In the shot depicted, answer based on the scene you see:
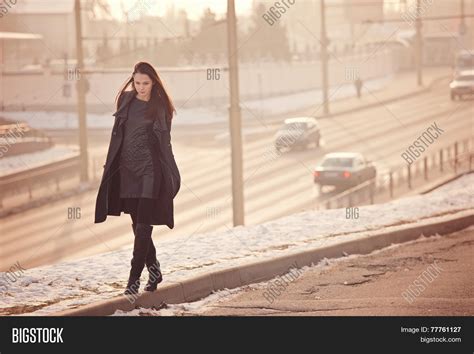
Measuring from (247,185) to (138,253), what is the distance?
96.7 feet

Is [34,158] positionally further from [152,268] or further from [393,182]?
[152,268]

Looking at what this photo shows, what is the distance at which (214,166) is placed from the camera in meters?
43.1

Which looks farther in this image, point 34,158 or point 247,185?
point 34,158

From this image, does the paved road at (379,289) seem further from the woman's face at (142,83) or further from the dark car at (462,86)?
the dark car at (462,86)

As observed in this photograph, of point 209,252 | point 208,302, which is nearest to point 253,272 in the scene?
point 208,302

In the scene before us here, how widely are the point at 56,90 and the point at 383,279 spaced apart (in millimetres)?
53674

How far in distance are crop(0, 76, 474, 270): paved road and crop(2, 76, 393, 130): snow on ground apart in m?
3.39

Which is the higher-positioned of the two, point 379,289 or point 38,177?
point 379,289

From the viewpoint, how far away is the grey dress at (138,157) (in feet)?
27.4

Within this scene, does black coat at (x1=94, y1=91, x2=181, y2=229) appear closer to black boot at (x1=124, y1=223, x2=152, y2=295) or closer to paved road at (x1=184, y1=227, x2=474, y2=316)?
black boot at (x1=124, y1=223, x2=152, y2=295)

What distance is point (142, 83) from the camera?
8320 millimetres

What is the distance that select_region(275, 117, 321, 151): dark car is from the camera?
46906 millimetres
